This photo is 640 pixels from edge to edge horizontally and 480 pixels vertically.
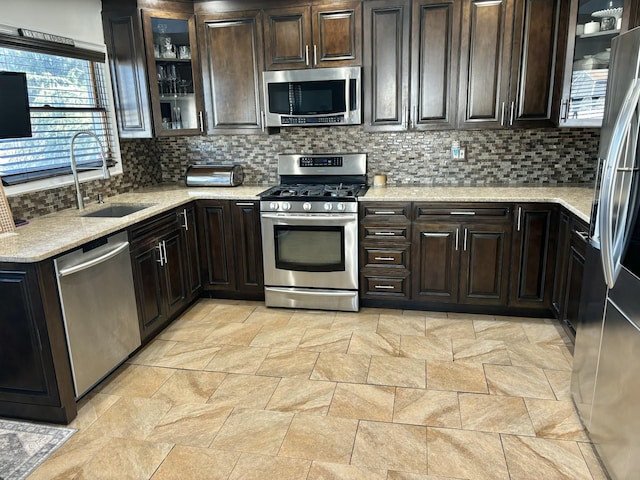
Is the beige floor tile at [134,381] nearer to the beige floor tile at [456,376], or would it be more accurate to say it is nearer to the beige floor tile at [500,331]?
the beige floor tile at [456,376]

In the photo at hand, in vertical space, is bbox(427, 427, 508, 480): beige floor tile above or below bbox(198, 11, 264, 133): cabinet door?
below

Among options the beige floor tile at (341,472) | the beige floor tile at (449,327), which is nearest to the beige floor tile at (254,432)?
the beige floor tile at (341,472)

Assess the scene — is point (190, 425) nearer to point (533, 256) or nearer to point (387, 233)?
point (387, 233)

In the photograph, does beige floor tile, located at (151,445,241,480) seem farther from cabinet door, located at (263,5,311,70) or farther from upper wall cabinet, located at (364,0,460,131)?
cabinet door, located at (263,5,311,70)

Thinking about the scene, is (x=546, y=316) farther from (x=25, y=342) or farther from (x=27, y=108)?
(x=27, y=108)

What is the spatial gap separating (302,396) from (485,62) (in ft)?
8.78

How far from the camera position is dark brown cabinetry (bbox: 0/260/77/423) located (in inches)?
91.4

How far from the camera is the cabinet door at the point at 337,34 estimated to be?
3.63 meters

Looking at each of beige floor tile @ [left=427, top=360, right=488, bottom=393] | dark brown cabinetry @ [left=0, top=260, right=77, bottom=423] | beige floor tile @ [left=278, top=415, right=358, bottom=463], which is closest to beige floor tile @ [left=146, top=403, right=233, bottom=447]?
beige floor tile @ [left=278, top=415, right=358, bottom=463]

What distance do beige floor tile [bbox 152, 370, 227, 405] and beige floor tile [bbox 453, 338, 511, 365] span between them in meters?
1.53

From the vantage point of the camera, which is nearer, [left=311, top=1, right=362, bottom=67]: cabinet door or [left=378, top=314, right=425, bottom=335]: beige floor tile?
[left=378, top=314, right=425, bottom=335]: beige floor tile

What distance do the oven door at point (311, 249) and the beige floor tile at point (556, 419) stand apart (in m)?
1.61

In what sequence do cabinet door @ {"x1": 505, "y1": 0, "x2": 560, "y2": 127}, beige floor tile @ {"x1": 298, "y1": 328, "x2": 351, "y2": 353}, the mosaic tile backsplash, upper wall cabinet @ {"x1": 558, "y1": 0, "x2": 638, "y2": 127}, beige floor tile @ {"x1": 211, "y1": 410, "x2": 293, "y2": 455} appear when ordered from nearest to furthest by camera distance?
1. beige floor tile @ {"x1": 211, "y1": 410, "x2": 293, "y2": 455}
2. upper wall cabinet @ {"x1": 558, "y1": 0, "x2": 638, "y2": 127}
3. beige floor tile @ {"x1": 298, "y1": 328, "x2": 351, "y2": 353}
4. cabinet door @ {"x1": 505, "y1": 0, "x2": 560, "y2": 127}
5. the mosaic tile backsplash

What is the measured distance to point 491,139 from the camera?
3.91 m
